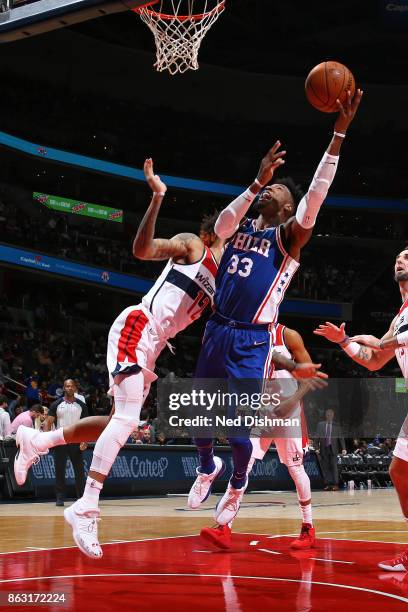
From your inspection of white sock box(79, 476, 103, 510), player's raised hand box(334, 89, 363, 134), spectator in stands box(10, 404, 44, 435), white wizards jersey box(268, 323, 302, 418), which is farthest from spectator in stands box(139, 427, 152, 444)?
player's raised hand box(334, 89, 363, 134)

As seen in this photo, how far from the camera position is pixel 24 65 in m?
30.5

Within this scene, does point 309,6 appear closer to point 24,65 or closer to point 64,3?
point 24,65

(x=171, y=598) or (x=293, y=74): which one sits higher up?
(x=293, y=74)

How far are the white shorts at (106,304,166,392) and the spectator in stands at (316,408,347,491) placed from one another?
11751 mm

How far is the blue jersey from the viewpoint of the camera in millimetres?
6227

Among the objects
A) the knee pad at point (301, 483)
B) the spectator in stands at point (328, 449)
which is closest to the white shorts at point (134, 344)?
the knee pad at point (301, 483)

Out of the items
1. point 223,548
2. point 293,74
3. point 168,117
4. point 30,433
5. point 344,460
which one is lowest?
point 344,460

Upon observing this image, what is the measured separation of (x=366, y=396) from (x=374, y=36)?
1429cm

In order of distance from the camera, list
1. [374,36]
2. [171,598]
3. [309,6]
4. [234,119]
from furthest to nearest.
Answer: [234,119] < [374,36] < [309,6] < [171,598]

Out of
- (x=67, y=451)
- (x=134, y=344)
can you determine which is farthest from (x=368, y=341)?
(x=67, y=451)

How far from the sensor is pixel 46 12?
20.8ft

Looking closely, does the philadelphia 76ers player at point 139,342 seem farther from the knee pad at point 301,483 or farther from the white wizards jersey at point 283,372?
the white wizards jersey at point 283,372

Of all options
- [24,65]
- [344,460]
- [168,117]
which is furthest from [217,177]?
[344,460]

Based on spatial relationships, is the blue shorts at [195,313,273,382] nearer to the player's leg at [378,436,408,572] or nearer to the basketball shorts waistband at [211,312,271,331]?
the basketball shorts waistband at [211,312,271,331]
